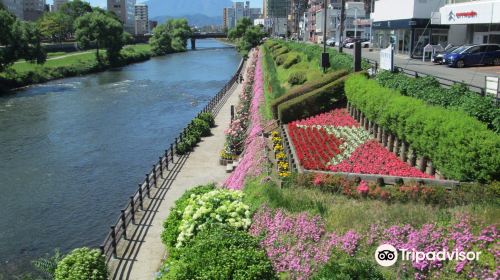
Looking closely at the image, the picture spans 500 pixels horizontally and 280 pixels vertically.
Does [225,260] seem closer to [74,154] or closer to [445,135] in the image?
[445,135]

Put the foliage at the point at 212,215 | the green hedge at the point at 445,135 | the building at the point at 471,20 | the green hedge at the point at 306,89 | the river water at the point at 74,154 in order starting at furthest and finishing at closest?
1. the building at the point at 471,20
2. the green hedge at the point at 306,89
3. the river water at the point at 74,154
4. the foliage at the point at 212,215
5. the green hedge at the point at 445,135

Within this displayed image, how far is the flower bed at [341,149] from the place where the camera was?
626 inches

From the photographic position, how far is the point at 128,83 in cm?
6919

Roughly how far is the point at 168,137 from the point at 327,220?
1009 inches

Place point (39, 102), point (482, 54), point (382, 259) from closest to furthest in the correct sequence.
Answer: point (382, 259)
point (482, 54)
point (39, 102)

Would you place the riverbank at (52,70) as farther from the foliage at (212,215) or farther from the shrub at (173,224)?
the foliage at (212,215)

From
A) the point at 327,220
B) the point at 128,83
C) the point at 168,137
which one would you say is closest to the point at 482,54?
the point at 168,137

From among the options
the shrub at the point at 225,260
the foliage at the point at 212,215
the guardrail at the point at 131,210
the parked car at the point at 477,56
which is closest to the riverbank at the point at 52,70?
the guardrail at the point at 131,210

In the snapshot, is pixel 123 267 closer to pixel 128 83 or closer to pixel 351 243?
pixel 351 243

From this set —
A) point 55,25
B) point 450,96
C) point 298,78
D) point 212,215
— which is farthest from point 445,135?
point 55,25

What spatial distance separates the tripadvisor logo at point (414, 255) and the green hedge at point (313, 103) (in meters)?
15.7

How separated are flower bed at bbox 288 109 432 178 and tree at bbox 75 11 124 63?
74252mm

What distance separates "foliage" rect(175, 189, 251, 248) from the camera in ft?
41.8

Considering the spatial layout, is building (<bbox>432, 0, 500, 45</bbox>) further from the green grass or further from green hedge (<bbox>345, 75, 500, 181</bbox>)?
the green grass
